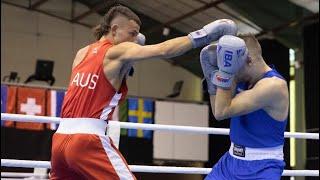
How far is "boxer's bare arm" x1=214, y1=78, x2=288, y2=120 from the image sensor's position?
2238 mm

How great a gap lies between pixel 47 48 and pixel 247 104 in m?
11.6

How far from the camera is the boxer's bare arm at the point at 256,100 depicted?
224cm

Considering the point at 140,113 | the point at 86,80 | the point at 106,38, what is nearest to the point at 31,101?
the point at 140,113

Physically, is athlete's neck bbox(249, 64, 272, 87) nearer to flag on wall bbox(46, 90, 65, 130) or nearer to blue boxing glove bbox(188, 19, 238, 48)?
blue boxing glove bbox(188, 19, 238, 48)

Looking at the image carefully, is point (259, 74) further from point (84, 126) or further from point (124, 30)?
point (84, 126)

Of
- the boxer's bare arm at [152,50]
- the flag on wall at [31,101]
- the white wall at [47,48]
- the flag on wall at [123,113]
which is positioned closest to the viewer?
the boxer's bare arm at [152,50]

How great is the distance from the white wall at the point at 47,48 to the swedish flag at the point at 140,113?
305 cm

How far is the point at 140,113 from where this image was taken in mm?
10211

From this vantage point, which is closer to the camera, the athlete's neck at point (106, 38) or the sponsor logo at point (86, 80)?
the sponsor logo at point (86, 80)

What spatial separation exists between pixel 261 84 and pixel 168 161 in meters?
8.33

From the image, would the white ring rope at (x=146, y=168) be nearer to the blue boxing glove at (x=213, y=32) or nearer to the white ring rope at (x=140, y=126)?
the white ring rope at (x=140, y=126)

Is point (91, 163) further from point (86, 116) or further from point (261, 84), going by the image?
point (261, 84)

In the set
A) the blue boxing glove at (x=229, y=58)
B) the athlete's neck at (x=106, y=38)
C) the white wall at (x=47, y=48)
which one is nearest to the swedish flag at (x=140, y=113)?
the white wall at (x=47, y=48)

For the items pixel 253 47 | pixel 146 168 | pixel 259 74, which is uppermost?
pixel 253 47
